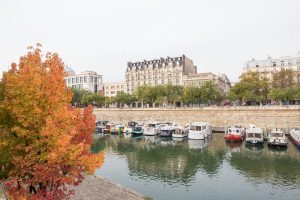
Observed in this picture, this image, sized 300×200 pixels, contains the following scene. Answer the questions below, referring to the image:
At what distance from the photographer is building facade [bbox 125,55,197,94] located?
142 m

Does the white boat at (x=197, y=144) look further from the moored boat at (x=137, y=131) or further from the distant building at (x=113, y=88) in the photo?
the distant building at (x=113, y=88)

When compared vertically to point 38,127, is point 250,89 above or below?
above

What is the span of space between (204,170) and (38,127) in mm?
30261

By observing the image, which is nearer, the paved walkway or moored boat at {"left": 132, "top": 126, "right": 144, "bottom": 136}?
the paved walkway

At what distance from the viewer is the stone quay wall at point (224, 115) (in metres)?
73.4

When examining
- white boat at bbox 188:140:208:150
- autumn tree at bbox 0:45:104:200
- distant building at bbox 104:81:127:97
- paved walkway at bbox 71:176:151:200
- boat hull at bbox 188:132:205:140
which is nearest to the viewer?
autumn tree at bbox 0:45:104:200

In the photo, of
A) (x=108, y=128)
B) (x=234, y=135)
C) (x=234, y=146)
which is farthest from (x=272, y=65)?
(x=108, y=128)

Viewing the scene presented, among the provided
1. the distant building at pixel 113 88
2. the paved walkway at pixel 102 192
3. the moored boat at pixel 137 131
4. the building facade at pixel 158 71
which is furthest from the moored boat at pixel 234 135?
the distant building at pixel 113 88

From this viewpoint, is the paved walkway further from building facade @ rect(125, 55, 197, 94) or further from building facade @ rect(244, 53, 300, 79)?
building facade @ rect(125, 55, 197, 94)

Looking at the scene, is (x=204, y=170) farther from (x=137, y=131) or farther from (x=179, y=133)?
(x=137, y=131)

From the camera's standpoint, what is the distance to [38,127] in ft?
51.8

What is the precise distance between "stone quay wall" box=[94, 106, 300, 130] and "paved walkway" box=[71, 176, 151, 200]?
5929cm

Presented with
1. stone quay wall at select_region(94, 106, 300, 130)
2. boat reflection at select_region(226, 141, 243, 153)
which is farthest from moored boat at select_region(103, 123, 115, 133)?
boat reflection at select_region(226, 141, 243, 153)

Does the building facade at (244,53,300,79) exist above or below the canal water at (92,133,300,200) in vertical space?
above
